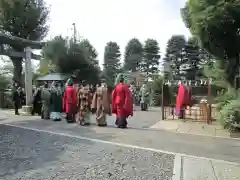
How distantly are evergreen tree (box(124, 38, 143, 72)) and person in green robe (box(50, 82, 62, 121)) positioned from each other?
44227mm

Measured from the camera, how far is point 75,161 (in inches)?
291

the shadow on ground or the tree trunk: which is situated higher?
the tree trunk

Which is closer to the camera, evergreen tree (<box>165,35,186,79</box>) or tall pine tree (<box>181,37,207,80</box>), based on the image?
tall pine tree (<box>181,37,207,80</box>)

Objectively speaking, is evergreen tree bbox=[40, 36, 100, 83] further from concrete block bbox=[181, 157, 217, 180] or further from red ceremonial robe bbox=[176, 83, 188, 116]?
concrete block bbox=[181, 157, 217, 180]

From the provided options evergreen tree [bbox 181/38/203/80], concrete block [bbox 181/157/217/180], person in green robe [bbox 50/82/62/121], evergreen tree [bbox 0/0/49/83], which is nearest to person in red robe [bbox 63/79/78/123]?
person in green robe [bbox 50/82/62/121]

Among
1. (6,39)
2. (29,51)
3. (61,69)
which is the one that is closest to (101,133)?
(6,39)

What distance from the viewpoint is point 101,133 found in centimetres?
1128

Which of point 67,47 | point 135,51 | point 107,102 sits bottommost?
point 107,102

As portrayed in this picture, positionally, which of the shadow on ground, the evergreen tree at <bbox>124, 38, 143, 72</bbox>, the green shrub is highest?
the evergreen tree at <bbox>124, 38, 143, 72</bbox>

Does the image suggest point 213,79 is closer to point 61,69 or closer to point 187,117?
point 187,117

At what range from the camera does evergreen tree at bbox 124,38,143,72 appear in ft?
197

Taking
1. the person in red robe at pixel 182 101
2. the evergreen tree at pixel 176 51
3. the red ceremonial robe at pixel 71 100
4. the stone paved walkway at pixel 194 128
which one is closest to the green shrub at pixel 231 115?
the stone paved walkway at pixel 194 128

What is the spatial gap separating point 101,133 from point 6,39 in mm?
7585

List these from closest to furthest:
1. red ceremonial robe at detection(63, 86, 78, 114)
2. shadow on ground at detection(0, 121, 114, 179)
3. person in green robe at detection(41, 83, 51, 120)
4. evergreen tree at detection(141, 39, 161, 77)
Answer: shadow on ground at detection(0, 121, 114, 179), red ceremonial robe at detection(63, 86, 78, 114), person in green robe at detection(41, 83, 51, 120), evergreen tree at detection(141, 39, 161, 77)
